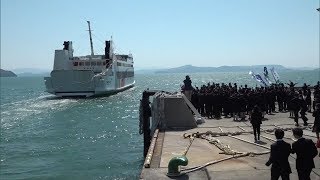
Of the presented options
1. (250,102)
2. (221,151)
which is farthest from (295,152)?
(250,102)

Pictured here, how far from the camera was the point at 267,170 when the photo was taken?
9.15m

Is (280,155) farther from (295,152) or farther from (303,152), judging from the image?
(303,152)

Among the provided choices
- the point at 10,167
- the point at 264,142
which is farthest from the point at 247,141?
the point at 10,167

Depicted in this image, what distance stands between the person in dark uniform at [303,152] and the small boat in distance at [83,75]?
5274 cm

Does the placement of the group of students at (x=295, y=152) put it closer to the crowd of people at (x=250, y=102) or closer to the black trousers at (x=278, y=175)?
the black trousers at (x=278, y=175)

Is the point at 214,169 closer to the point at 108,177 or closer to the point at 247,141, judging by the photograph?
the point at 247,141

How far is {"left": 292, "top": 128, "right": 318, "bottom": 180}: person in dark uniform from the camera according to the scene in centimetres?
680

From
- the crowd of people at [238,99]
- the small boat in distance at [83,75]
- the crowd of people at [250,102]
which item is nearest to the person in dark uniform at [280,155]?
the crowd of people at [250,102]

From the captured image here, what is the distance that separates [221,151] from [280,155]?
4.46 meters

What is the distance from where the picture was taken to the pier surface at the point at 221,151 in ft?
29.3

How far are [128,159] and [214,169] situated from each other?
33.6 ft

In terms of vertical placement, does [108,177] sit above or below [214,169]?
below

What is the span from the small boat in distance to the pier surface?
43720 mm

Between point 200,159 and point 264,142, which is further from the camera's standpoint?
point 264,142
